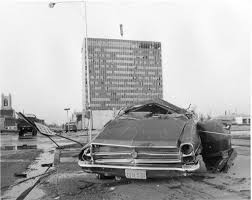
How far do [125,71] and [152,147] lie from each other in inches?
911

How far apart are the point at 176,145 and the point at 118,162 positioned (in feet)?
3.94

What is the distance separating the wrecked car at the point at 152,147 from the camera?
680 centimetres

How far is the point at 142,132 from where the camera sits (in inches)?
304

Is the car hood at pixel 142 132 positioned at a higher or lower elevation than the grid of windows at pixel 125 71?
lower

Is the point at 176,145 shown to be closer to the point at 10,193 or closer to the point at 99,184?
the point at 99,184

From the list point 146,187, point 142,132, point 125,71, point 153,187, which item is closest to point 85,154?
point 142,132

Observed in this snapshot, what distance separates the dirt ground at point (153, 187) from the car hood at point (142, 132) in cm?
91

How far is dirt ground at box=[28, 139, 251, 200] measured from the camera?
6.39 meters

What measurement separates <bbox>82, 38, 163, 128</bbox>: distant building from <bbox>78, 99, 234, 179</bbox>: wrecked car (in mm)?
19976

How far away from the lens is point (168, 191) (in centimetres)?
672

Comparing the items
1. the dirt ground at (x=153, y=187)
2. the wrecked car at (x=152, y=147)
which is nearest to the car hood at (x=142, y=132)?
the wrecked car at (x=152, y=147)

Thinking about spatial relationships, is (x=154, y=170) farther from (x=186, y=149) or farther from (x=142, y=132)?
(x=142, y=132)

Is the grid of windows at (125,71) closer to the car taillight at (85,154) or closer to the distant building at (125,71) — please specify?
the distant building at (125,71)

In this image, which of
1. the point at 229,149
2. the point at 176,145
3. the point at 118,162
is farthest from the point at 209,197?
the point at 229,149
